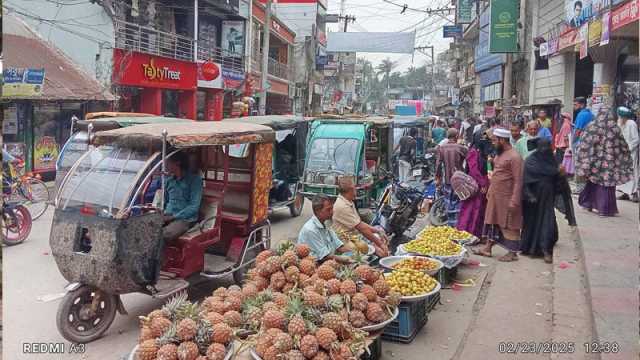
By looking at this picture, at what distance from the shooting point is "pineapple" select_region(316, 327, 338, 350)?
3316 millimetres

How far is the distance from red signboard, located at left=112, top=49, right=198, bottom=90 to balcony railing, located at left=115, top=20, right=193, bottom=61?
272 mm

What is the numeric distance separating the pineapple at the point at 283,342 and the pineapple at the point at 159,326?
2.37 ft

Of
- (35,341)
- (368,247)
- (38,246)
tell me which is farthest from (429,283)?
(38,246)

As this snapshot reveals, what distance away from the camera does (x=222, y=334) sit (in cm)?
339

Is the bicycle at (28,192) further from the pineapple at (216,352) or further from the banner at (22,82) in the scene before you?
the pineapple at (216,352)

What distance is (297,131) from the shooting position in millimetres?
11164

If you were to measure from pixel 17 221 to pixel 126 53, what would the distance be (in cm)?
1033

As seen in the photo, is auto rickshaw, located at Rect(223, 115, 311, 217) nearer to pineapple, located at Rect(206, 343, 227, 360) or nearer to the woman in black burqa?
the woman in black burqa

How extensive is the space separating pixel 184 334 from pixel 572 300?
4187mm

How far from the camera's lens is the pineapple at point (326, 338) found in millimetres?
3316

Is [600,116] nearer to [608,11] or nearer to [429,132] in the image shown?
[608,11]

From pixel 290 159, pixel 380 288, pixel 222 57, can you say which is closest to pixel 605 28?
pixel 290 159

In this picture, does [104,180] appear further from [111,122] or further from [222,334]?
[111,122]

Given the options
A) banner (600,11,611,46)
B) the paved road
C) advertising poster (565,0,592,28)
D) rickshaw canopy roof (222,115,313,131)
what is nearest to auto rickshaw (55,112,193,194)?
the paved road
